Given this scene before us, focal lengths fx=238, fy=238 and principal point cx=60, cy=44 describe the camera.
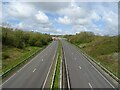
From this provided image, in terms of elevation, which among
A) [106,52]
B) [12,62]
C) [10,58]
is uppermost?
[106,52]

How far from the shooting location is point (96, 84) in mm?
26672

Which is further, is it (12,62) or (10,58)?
(10,58)

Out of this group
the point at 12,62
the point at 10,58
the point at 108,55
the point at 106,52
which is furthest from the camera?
the point at 106,52

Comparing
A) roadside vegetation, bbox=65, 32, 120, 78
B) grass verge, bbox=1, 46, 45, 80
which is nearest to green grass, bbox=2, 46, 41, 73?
grass verge, bbox=1, 46, 45, 80

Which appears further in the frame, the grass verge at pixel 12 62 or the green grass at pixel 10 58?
the green grass at pixel 10 58

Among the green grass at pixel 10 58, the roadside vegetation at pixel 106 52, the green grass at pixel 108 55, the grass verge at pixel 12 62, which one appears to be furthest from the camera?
the roadside vegetation at pixel 106 52

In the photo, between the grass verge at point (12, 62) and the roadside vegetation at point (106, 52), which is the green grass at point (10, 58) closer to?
the grass verge at point (12, 62)

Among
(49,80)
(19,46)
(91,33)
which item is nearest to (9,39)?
(19,46)

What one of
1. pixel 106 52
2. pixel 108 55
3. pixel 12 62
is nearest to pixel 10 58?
pixel 12 62

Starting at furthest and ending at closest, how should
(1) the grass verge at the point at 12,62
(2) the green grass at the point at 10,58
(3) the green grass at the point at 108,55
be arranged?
(3) the green grass at the point at 108,55 → (2) the green grass at the point at 10,58 → (1) the grass verge at the point at 12,62

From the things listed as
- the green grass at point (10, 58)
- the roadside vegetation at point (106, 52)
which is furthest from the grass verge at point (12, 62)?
the roadside vegetation at point (106, 52)

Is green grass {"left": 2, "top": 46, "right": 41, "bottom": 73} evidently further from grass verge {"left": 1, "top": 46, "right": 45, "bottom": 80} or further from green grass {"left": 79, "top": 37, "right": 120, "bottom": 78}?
green grass {"left": 79, "top": 37, "right": 120, "bottom": 78}

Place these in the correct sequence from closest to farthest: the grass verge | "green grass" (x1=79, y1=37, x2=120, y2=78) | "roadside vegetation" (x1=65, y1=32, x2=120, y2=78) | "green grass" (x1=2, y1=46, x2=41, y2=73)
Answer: the grass verge < "green grass" (x1=2, y1=46, x2=41, y2=73) < "green grass" (x1=79, y1=37, x2=120, y2=78) < "roadside vegetation" (x1=65, y1=32, x2=120, y2=78)

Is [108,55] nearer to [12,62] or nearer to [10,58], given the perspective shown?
[10,58]
